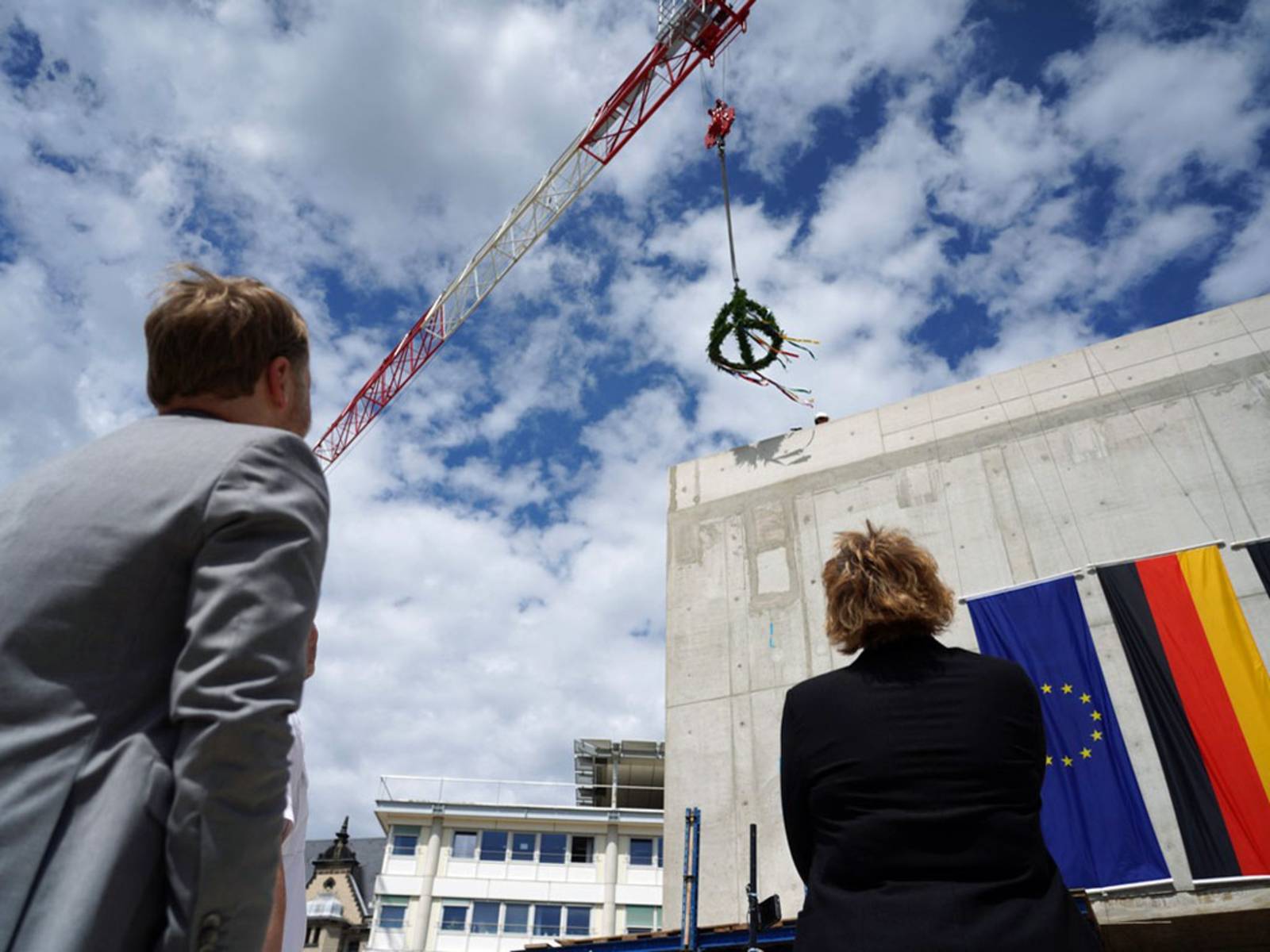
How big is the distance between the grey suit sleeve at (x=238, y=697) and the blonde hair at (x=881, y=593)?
1.35m

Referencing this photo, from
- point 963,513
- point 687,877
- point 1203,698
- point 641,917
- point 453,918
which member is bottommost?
point 687,877

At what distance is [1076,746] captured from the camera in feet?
35.3

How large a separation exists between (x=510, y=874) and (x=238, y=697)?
37515 millimetres

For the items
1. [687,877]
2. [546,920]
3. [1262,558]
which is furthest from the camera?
[546,920]

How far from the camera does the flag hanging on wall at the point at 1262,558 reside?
11.0 metres

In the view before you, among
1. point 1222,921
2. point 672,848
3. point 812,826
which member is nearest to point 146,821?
point 812,826

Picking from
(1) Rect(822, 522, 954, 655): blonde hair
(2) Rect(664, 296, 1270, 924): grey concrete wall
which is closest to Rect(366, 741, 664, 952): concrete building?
(2) Rect(664, 296, 1270, 924): grey concrete wall

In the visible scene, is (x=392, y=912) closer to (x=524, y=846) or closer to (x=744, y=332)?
(x=524, y=846)

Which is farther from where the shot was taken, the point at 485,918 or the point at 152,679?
the point at 485,918

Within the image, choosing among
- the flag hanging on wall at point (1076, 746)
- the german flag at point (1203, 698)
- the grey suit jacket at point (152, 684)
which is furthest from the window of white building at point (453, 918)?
the grey suit jacket at point (152, 684)

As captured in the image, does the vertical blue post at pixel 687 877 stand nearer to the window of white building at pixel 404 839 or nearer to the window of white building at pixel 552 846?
the window of white building at pixel 552 846

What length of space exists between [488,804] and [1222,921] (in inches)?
1184

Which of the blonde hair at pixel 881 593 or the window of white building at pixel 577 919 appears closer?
the blonde hair at pixel 881 593

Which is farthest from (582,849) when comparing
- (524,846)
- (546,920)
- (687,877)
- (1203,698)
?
(1203,698)
